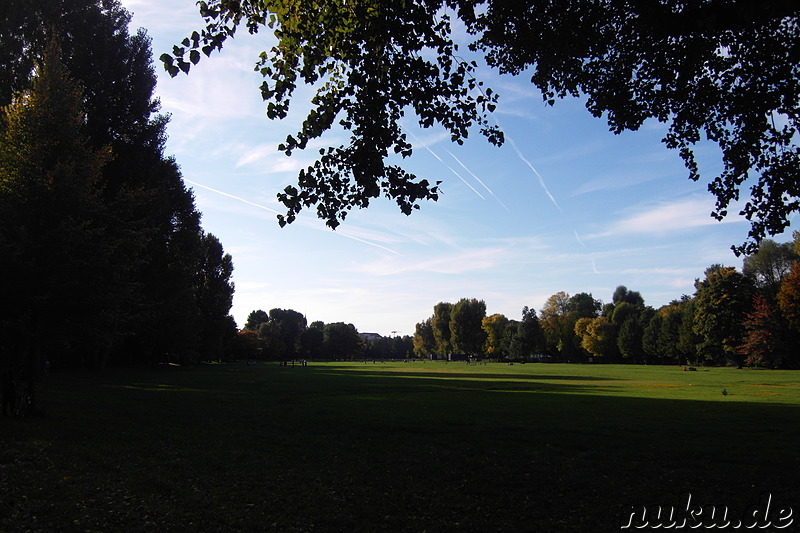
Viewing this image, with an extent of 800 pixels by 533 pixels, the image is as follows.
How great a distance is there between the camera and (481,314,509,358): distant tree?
470 feet

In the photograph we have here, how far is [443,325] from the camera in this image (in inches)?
6299

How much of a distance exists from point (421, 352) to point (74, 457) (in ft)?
585

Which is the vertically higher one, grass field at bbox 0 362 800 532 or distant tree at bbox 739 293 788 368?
distant tree at bbox 739 293 788 368

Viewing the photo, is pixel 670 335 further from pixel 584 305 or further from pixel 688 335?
pixel 584 305

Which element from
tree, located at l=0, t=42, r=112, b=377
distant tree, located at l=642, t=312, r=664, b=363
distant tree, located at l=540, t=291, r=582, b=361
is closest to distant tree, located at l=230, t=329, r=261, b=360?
distant tree, located at l=540, t=291, r=582, b=361

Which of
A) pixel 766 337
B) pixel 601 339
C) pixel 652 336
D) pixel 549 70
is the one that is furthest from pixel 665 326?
pixel 549 70

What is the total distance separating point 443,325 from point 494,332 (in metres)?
20.8

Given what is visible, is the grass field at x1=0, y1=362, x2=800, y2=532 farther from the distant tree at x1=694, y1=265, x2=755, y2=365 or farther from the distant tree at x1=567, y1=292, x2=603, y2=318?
the distant tree at x1=567, y1=292, x2=603, y2=318

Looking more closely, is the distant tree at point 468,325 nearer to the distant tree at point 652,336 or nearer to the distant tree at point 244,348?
the distant tree at point 652,336

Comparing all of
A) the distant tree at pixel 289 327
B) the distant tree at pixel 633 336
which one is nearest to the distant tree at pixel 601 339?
the distant tree at pixel 633 336

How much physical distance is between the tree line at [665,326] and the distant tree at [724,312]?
4.9 inches

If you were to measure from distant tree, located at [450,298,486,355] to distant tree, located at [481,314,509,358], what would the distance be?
3.22m

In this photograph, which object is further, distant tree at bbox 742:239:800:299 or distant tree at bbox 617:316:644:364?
distant tree at bbox 617:316:644:364

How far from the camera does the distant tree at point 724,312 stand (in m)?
71.6
